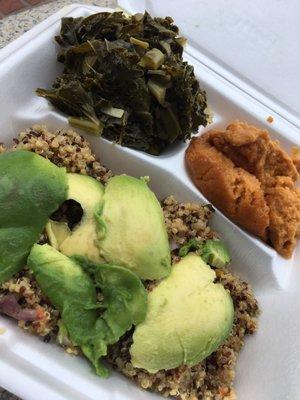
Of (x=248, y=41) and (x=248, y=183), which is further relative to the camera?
(x=248, y=41)

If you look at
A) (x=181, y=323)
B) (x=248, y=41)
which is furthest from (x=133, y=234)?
(x=248, y=41)

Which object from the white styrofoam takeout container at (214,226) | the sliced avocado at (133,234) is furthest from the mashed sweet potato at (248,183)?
the sliced avocado at (133,234)

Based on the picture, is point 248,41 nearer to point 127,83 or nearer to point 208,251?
point 127,83

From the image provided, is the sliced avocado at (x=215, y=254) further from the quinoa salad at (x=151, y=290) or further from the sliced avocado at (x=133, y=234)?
the sliced avocado at (x=133, y=234)

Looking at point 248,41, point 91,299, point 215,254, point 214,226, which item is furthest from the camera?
point 248,41

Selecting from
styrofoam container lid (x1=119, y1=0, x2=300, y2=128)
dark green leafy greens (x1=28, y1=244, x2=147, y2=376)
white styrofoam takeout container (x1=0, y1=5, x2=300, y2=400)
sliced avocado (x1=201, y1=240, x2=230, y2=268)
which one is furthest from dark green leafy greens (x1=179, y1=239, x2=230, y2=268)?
styrofoam container lid (x1=119, y1=0, x2=300, y2=128)

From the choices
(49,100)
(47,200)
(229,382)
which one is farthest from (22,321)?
(49,100)

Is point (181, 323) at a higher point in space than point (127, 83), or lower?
lower
